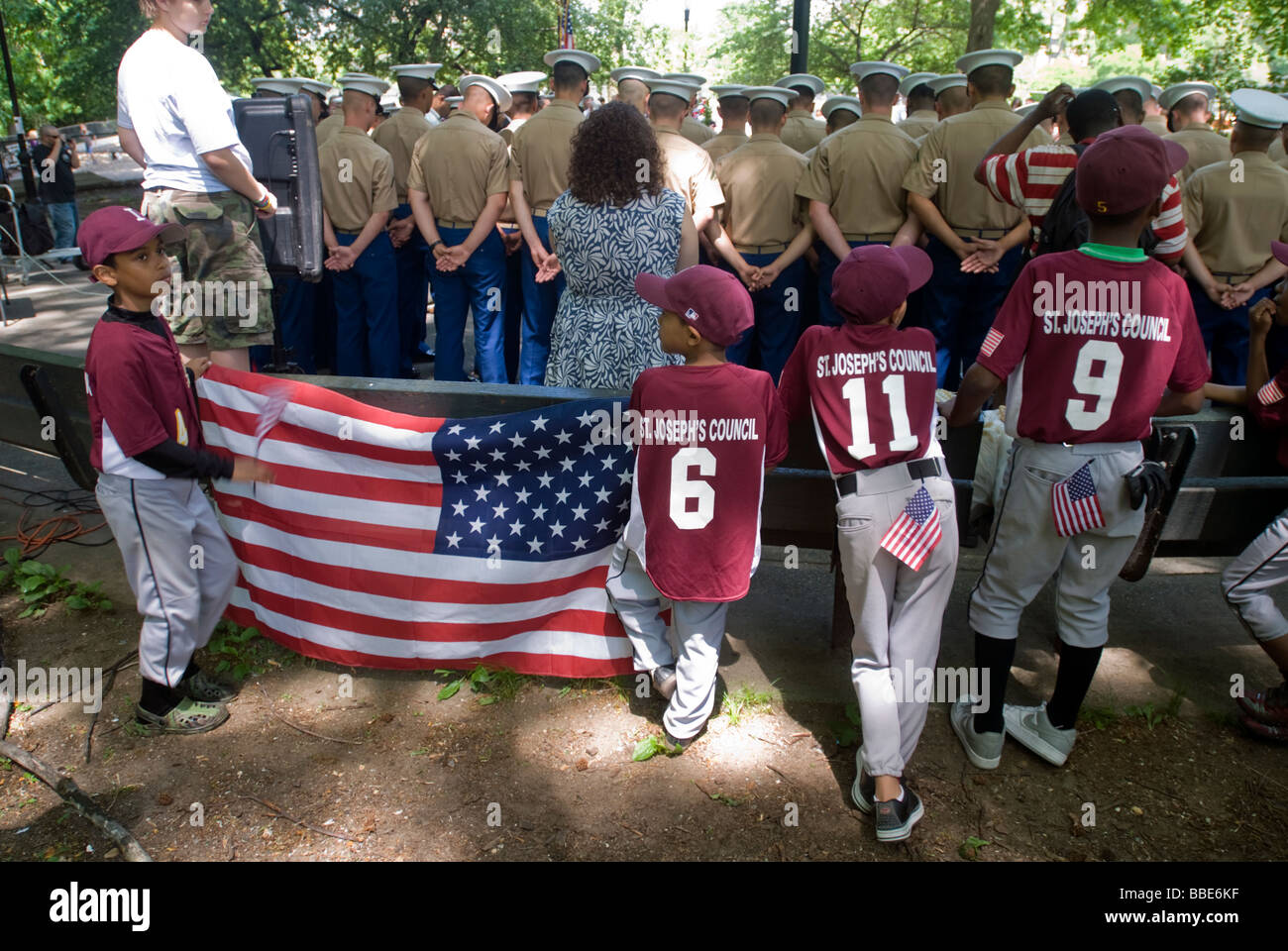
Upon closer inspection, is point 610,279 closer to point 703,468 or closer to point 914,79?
point 703,468

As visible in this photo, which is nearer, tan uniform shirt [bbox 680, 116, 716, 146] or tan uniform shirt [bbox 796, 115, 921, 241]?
tan uniform shirt [bbox 796, 115, 921, 241]

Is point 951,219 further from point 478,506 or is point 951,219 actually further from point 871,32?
point 871,32

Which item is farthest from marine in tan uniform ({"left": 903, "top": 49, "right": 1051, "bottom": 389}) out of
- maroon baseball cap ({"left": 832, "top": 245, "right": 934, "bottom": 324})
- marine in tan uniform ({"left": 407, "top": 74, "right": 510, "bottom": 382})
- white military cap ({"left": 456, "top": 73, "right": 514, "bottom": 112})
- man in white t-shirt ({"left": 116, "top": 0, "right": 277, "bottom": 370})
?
man in white t-shirt ({"left": 116, "top": 0, "right": 277, "bottom": 370})

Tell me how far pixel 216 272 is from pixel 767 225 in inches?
139

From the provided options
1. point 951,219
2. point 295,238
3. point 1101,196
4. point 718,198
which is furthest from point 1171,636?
point 295,238

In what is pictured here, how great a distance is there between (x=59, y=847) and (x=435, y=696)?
4.45 feet

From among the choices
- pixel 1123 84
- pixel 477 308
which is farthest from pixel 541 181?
pixel 1123 84

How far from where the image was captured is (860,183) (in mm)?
6207

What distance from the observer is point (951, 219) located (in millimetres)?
6137

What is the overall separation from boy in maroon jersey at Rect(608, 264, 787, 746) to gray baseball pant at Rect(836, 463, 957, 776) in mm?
373

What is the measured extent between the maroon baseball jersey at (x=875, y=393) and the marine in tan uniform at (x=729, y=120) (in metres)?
4.75

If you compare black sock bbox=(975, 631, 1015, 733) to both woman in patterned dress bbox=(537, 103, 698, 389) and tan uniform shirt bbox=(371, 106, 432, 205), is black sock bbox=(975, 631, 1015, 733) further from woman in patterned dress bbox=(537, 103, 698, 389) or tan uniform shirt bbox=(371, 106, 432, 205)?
tan uniform shirt bbox=(371, 106, 432, 205)

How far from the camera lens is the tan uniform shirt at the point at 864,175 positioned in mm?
6164

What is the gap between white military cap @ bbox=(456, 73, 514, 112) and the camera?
7.00 metres
